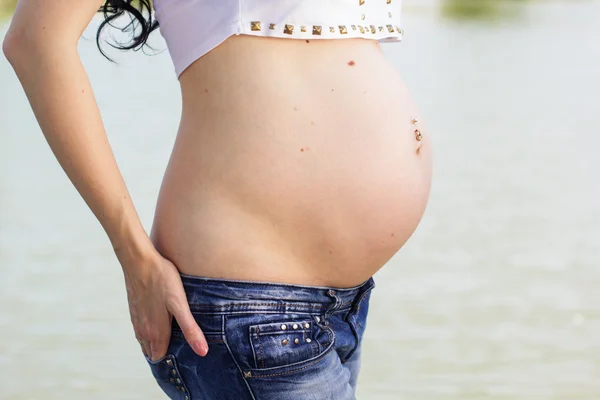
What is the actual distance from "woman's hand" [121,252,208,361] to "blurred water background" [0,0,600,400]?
0.40 m

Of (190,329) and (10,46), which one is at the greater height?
(10,46)

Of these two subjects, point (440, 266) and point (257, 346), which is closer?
point (257, 346)

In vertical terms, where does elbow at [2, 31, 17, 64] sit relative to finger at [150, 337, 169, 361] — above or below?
above

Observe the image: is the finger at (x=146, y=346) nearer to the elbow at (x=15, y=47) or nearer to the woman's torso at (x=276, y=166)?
the woman's torso at (x=276, y=166)

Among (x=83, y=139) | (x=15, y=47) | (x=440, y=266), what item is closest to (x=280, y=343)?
(x=83, y=139)

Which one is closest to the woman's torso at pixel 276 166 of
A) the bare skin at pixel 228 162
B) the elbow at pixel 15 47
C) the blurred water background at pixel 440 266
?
the bare skin at pixel 228 162

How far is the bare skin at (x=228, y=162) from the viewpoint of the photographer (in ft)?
2.83

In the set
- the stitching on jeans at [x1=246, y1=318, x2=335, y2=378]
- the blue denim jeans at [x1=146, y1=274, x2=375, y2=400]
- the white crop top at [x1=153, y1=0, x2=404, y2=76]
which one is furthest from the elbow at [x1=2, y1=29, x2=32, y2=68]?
the stitching on jeans at [x1=246, y1=318, x2=335, y2=378]

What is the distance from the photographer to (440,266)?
3160 mm

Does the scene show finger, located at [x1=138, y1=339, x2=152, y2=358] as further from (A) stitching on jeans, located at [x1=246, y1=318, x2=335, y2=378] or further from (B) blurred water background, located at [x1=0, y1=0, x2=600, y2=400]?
(B) blurred water background, located at [x1=0, y1=0, x2=600, y2=400]

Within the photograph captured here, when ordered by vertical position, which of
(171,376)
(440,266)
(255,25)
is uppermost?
(440,266)

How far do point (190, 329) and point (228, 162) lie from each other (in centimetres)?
16

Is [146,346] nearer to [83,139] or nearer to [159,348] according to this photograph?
[159,348]

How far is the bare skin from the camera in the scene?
86 cm
